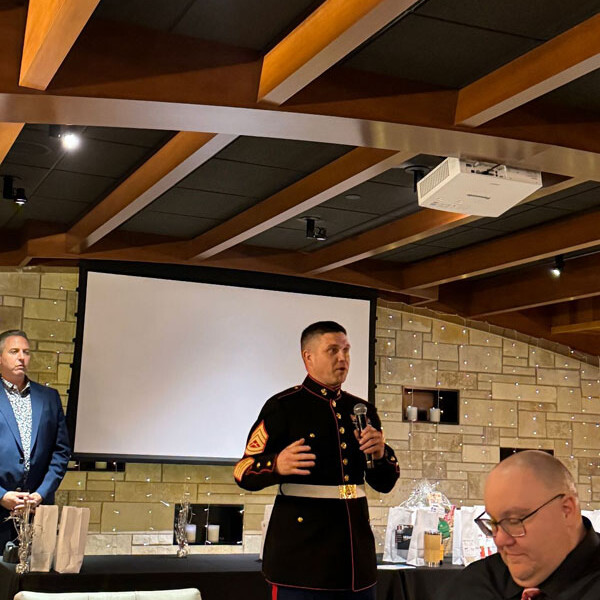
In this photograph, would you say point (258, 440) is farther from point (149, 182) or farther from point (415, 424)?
point (415, 424)

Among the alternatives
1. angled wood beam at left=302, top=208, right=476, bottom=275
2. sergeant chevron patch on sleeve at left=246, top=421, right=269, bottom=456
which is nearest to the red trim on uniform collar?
sergeant chevron patch on sleeve at left=246, top=421, right=269, bottom=456

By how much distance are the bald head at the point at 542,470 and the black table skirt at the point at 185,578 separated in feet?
7.48

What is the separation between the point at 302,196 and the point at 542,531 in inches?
151

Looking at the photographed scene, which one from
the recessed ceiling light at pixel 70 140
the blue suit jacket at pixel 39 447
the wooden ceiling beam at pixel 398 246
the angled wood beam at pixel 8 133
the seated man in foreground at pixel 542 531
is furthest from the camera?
the wooden ceiling beam at pixel 398 246

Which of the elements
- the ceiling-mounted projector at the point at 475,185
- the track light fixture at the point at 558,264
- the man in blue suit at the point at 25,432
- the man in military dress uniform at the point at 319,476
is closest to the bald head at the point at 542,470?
the man in military dress uniform at the point at 319,476

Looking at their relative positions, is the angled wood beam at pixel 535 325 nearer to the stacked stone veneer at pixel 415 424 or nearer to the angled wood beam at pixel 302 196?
the stacked stone veneer at pixel 415 424

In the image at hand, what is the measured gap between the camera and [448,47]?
12.1ft

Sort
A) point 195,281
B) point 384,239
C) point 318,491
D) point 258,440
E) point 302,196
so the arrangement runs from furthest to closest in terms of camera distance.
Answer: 1. point 195,281
2. point 384,239
3. point 302,196
4. point 258,440
5. point 318,491

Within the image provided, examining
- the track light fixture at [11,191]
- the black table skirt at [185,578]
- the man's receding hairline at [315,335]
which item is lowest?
the black table skirt at [185,578]

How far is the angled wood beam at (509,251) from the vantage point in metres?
6.01

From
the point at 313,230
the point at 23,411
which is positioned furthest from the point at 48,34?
the point at 313,230

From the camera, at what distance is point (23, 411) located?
5.46 m

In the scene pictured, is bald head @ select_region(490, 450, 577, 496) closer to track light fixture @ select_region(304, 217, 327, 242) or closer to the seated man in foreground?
the seated man in foreground

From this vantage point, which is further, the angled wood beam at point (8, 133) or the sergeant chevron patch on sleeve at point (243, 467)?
the angled wood beam at point (8, 133)
